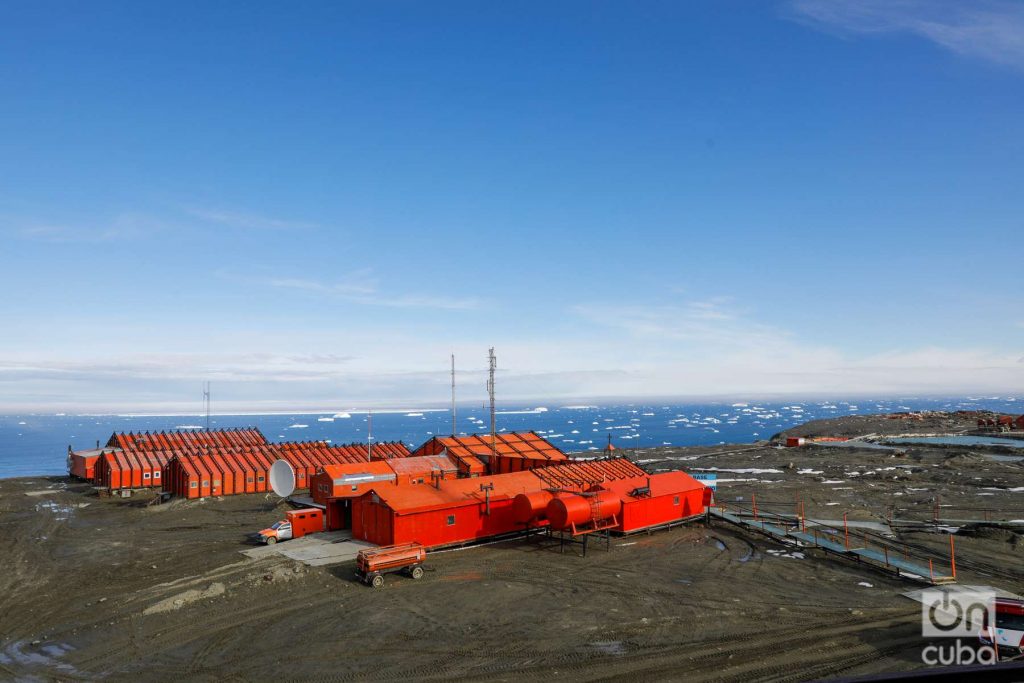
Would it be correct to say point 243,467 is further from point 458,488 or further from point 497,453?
point 458,488

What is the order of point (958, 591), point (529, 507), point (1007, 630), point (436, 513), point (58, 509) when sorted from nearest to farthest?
1. point (1007, 630)
2. point (958, 591)
3. point (436, 513)
4. point (529, 507)
5. point (58, 509)

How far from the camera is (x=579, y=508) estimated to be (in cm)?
3281

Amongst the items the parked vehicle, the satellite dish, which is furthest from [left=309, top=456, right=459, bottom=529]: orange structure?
the satellite dish

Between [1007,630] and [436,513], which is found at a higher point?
[436,513]

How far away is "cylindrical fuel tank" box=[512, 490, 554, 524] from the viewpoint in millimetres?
33781

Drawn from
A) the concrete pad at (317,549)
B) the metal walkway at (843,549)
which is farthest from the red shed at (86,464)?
the metal walkway at (843,549)

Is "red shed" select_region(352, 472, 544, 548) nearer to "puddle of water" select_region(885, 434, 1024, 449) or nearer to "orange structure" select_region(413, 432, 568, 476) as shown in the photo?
"orange structure" select_region(413, 432, 568, 476)

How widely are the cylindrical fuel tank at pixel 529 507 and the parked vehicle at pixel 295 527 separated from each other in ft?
37.2

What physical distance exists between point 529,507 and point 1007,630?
20.5 meters

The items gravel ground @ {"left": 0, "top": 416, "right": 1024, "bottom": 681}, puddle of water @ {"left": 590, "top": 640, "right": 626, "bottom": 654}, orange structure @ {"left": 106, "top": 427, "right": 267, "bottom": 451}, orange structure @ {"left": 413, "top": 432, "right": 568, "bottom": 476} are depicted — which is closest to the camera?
gravel ground @ {"left": 0, "top": 416, "right": 1024, "bottom": 681}

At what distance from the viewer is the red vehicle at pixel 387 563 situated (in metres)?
26.7

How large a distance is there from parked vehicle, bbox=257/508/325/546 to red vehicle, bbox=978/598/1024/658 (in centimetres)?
3043

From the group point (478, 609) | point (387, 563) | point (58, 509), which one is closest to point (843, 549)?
point (478, 609)

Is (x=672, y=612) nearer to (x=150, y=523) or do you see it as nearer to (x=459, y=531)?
(x=459, y=531)
